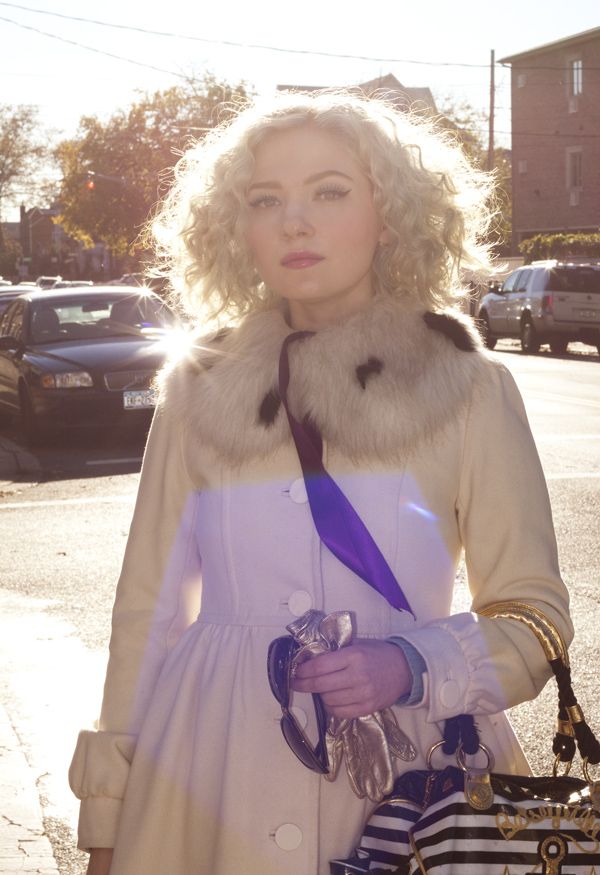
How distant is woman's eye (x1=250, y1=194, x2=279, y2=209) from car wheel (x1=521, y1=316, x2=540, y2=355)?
2707cm

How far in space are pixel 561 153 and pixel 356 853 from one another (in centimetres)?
5285

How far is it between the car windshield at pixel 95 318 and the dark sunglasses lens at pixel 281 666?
13.4 m

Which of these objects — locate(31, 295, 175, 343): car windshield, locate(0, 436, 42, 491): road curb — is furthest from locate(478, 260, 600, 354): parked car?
locate(0, 436, 42, 491): road curb

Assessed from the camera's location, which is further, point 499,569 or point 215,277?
point 215,277

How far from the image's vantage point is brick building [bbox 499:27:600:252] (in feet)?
168

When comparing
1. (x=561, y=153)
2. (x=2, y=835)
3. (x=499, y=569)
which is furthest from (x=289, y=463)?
(x=561, y=153)

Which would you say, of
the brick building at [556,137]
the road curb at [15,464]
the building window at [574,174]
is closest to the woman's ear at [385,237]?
the road curb at [15,464]

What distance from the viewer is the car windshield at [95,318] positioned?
15.3 metres

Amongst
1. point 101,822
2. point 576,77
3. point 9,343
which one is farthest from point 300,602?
point 576,77

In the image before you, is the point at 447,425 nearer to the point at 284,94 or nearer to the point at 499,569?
the point at 499,569

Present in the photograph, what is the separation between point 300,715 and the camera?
2131 mm

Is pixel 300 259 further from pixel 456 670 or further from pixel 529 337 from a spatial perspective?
pixel 529 337

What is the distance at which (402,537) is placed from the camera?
2326 mm

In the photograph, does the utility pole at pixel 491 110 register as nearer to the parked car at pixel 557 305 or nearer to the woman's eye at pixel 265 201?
the parked car at pixel 557 305
